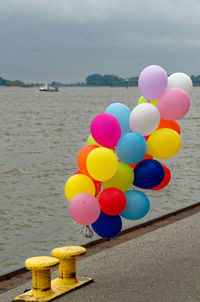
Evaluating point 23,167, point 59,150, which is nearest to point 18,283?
point 23,167

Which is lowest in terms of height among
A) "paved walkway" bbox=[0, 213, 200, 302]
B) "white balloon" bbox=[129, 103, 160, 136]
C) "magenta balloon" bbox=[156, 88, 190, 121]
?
"paved walkway" bbox=[0, 213, 200, 302]

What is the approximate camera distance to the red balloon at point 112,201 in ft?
17.9

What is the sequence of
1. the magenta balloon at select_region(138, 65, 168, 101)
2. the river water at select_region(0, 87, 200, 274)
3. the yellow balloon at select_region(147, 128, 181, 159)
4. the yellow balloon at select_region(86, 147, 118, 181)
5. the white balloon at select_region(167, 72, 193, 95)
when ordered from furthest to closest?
the river water at select_region(0, 87, 200, 274) → the white balloon at select_region(167, 72, 193, 95) → the magenta balloon at select_region(138, 65, 168, 101) → the yellow balloon at select_region(147, 128, 181, 159) → the yellow balloon at select_region(86, 147, 118, 181)

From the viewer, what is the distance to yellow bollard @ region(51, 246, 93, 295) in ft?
18.6

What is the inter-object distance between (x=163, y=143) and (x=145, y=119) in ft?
1.07

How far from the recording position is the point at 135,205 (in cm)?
564

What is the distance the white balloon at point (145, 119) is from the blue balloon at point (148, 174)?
1.10ft

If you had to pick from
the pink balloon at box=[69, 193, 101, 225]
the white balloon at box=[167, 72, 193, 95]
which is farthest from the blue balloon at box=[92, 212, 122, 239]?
the white balloon at box=[167, 72, 193, 95]

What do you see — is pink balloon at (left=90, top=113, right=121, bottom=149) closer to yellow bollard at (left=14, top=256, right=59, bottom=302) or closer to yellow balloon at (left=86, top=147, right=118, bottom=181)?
yellow balloon at (left=86, top=147, right=118, bottom=181)

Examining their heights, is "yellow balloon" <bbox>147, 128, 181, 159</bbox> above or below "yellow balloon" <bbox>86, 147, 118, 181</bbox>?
above

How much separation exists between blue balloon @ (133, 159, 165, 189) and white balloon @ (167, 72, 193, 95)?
2.95 feet

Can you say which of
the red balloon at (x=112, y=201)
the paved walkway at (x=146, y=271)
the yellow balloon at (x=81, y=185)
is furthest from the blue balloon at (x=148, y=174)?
the paved walkway at (x=146, y=271)

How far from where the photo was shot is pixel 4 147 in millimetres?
25484

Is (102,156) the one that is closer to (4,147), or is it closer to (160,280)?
(160,280)
